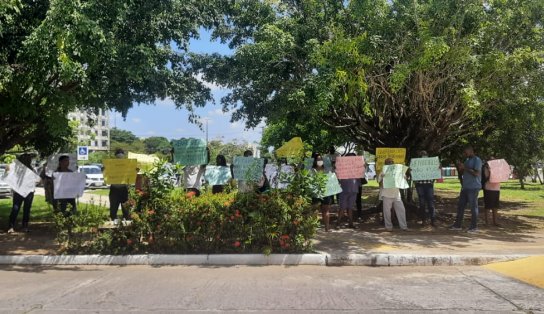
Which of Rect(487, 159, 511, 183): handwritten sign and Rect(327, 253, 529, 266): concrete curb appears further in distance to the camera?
Rect(487, 159, 511, 183): handwritten sign

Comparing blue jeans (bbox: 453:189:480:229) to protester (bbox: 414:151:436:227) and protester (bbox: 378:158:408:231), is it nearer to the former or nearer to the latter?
protester (bbox: 414:151:436:227)

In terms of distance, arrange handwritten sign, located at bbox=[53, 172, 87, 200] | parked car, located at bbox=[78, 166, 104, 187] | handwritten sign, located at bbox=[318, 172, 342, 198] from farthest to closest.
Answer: parked car, located at bbox=[78, 166, 104, 187] < handwritten sign, located at bbox=[53, 172, 87, 200] < handwritten sign, located at bbox=[318, 172, 342, 198]

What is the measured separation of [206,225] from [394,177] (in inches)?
181

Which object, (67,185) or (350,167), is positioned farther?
(350,167)

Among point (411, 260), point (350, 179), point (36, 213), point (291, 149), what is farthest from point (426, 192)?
point (36, 213)

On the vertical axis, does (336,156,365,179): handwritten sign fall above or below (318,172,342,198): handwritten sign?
above

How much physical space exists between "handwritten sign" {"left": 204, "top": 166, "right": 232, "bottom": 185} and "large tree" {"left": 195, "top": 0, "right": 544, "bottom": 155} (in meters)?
1.77

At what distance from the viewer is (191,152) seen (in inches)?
444

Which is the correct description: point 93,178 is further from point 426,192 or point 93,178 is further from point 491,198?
point 491,198

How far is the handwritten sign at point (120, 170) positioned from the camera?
1087 centimetres

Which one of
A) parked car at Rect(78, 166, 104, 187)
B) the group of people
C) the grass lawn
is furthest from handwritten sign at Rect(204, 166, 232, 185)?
parked car at Rect(78, 166, 104, 187)

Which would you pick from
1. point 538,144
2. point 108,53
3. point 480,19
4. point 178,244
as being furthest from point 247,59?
point 538,144

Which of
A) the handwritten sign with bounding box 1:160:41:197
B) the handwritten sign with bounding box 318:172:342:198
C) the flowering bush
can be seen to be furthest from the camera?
the handwritten sign with bounding box 1:160:41:197

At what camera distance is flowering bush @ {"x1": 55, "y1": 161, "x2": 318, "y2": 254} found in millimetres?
8305
